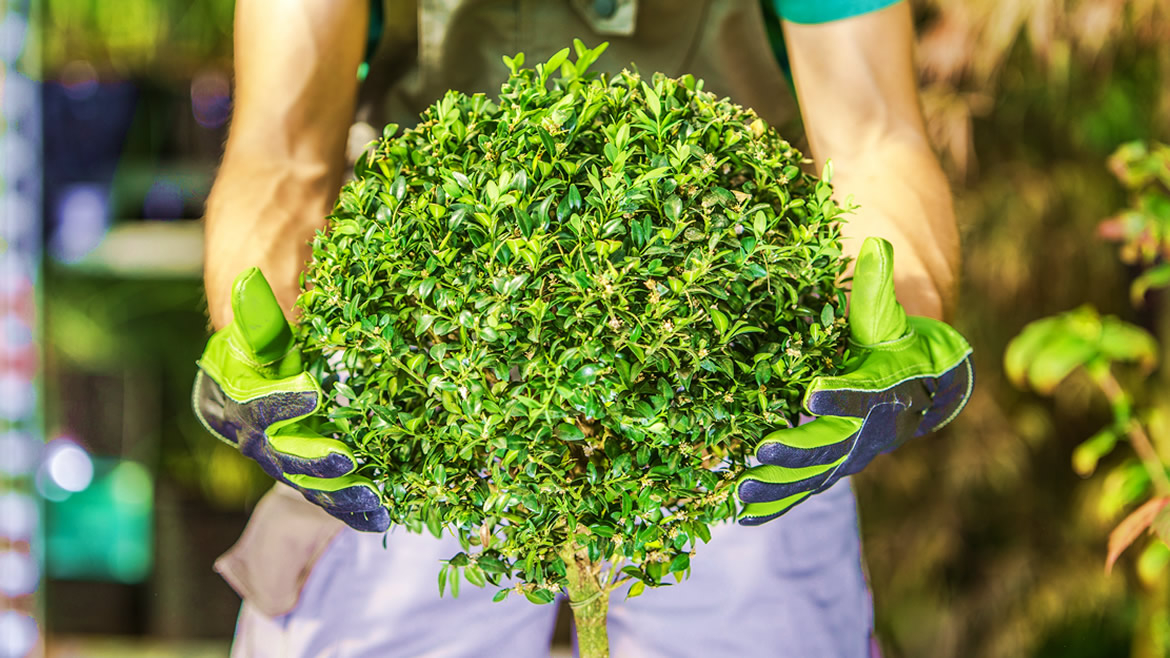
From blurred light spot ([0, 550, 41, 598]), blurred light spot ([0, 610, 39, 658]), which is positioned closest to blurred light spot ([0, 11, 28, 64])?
blurred light spot ([0, 550, 41, 598])

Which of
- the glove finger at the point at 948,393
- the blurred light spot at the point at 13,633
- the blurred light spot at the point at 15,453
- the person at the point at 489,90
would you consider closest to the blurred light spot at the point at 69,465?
the blurred light spot at the point at 15,453

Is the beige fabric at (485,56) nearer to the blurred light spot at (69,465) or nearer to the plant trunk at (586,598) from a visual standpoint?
the plant trunk at (586,598)

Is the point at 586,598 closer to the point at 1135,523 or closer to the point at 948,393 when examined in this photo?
the point at 948,393

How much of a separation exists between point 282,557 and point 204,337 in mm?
1896

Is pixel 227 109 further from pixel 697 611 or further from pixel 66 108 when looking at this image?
pixel 697 611

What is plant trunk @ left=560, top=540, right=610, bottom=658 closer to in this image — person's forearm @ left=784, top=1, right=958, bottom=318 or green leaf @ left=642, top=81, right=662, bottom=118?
green leaf @ left=642, top=81, right=662, bottom=118

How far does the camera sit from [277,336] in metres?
0.77

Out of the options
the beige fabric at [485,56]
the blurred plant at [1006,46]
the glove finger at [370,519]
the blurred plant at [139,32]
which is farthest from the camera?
the blurred plant at [139,32]

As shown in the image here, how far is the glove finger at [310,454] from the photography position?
0.72 metres

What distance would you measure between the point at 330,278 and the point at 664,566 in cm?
37

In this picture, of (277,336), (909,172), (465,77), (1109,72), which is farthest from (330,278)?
(1109,72)

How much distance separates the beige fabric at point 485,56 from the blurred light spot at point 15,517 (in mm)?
1528

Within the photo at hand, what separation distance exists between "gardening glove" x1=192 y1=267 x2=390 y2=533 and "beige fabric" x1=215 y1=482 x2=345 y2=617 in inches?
13.2

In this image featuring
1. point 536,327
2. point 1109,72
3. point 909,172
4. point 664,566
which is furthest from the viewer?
point 1109,72
